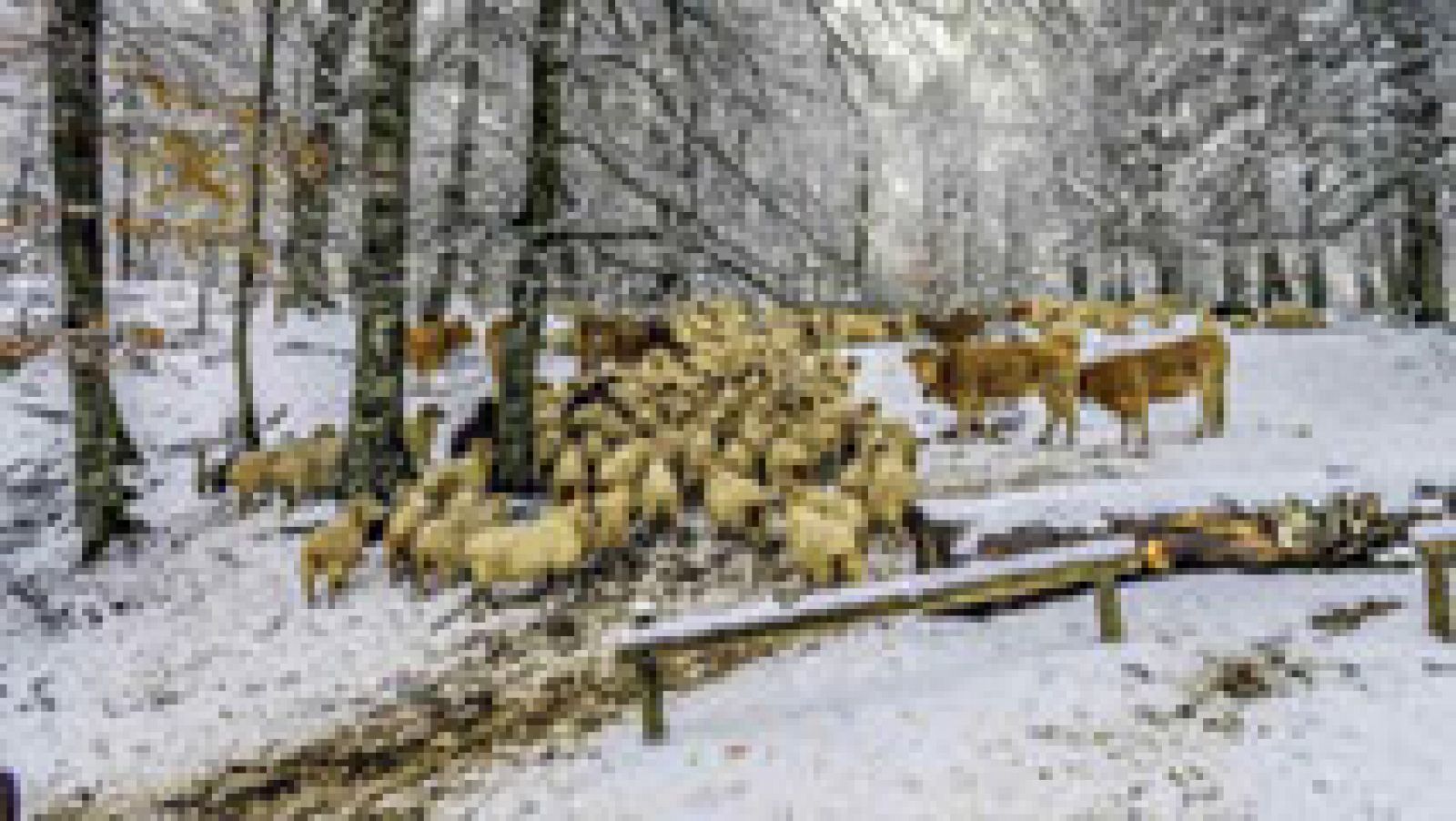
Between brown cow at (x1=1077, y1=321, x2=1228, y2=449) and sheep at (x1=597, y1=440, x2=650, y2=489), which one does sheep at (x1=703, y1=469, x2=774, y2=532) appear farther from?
brown cow at (x1=1077, y1=321, x2=1228, y2=449)

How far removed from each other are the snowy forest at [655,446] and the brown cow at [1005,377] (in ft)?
0.19

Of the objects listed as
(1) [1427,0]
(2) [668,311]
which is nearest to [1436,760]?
(2) [668,311]

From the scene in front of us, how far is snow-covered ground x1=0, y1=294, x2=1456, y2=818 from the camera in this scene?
5.25m

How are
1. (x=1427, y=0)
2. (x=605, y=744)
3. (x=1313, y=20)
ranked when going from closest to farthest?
1. (x=605, y=744)
2. (x=1427, y=0)
3. (x=1313, y=20)

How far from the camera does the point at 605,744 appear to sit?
454 cm

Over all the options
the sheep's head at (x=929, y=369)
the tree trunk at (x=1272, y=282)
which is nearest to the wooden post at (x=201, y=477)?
the sheep's head at (x=929, y=369)

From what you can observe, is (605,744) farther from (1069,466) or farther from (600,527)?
(1069,466)

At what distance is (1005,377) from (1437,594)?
220 inches

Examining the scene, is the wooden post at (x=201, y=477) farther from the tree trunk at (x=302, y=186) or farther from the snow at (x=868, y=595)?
the snow at (x=868, y=595)

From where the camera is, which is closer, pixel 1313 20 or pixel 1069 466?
pixel 1069 466

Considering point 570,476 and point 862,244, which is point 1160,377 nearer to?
point 862,244

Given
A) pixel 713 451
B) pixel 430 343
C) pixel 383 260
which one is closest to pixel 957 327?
pixel 430 343

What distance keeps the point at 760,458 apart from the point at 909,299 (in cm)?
345

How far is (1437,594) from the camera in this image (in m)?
4.41
